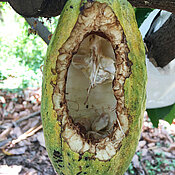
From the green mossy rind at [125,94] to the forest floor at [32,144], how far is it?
1296 millimetres

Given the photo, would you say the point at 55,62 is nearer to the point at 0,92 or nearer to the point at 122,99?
the point at 122,99

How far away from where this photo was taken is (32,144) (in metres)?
2.08

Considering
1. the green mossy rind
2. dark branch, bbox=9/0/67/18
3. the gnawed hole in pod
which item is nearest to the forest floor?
the gnawed hole in pod

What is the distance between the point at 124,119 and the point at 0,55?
8.76 ft

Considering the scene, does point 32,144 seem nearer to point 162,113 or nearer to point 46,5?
point 162,113

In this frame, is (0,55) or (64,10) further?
(0,55)

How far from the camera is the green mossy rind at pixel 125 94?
58 cm

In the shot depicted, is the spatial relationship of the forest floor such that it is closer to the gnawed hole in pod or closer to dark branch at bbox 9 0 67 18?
the gnawed hole in pod

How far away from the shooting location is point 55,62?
0.59m

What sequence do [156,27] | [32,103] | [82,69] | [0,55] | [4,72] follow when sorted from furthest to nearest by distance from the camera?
[0,55] < [32,103] < [4,72] < [156,27] < [82,69]

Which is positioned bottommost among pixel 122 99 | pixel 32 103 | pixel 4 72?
pixel 32 103

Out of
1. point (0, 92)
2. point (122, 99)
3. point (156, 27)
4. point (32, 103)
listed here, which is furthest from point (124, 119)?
point (0, 92)

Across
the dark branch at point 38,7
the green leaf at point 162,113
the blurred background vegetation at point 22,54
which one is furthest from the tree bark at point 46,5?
the blurred background vegetation at point 22,54

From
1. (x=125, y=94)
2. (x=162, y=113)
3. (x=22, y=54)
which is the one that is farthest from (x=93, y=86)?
(x=22, y=54)
